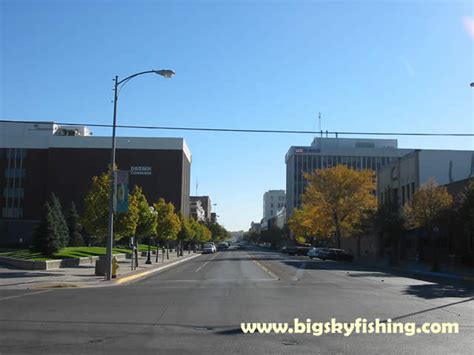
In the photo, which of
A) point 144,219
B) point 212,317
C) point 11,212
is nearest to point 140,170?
point 11,212

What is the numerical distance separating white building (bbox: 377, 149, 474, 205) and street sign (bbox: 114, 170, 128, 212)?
34.7 meters

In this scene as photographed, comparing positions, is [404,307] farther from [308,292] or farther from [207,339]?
[207,339]

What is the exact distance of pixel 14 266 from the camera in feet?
115

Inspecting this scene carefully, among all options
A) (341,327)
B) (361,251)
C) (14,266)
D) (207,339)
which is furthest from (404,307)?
(361,251)

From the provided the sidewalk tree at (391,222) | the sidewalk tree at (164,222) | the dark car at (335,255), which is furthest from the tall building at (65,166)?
the sidewalk tree at (391,222)

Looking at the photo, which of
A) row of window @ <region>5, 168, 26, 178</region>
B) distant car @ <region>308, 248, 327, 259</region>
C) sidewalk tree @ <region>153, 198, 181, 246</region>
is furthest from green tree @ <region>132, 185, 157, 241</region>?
row of window @ <region>5, 168, 26, 178</region>

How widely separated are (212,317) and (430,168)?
159 feet

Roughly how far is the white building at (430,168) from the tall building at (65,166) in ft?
204

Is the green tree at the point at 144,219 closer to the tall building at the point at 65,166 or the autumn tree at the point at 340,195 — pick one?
the autumn tree at the point at 340,195

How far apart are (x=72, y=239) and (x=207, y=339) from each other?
55.0 meters

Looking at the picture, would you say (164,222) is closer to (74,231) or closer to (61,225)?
(61,225)

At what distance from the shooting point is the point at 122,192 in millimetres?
28328

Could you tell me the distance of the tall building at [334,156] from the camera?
152m

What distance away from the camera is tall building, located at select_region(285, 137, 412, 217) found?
151500 mm
